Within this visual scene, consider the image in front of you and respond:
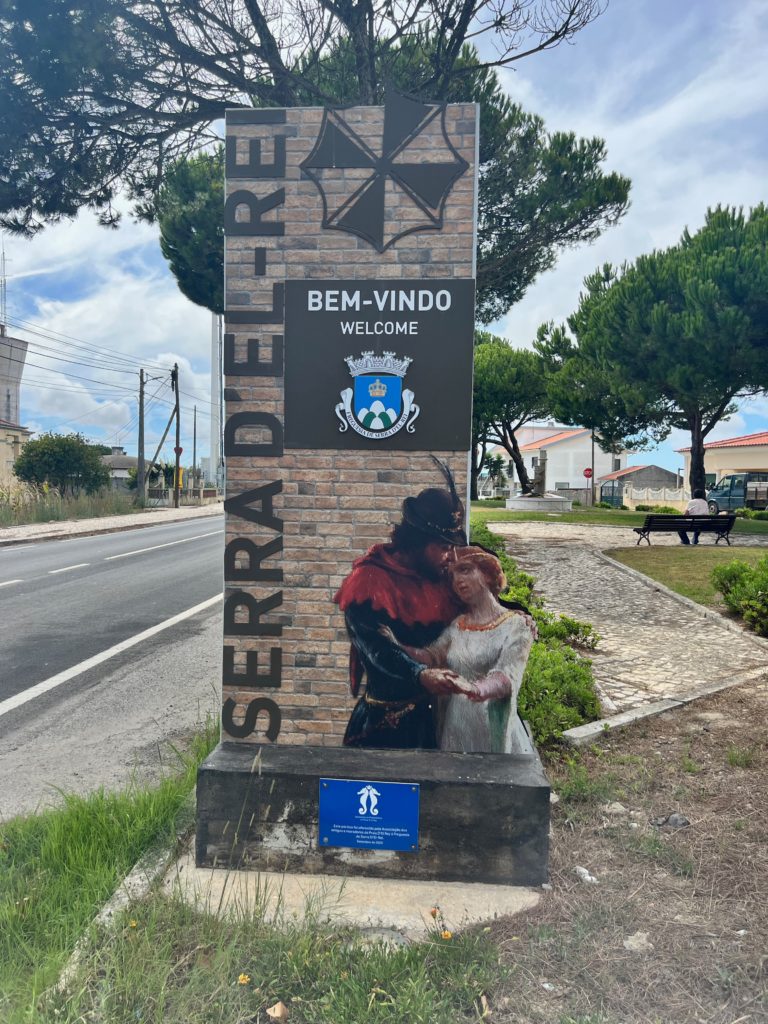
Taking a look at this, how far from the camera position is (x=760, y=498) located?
36.6 meters

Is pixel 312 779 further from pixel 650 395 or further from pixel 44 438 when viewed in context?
pixel 44 438

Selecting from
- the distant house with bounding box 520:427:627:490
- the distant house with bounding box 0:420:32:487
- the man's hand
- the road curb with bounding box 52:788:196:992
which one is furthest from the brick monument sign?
the distant house with bounding box 520:427:627:490

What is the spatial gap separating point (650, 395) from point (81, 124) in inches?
830

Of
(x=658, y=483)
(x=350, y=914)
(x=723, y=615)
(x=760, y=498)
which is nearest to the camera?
(x=350, y=914)

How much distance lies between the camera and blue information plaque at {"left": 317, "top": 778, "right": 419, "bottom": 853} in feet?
9.89

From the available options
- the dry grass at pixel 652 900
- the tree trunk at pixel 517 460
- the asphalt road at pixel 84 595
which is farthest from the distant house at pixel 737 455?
the dry grass at pixel 652 900

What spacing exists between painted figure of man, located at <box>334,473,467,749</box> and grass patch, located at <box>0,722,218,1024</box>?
1148mm

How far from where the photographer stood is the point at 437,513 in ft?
11.1

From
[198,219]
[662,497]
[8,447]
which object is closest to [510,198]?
[198,219]

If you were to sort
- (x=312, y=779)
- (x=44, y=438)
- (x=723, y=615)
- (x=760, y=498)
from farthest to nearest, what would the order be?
1. (x=760, y=498)
2. (x=44, y=438)
3. (x=723, y=615)
4. (x=312, y=779)

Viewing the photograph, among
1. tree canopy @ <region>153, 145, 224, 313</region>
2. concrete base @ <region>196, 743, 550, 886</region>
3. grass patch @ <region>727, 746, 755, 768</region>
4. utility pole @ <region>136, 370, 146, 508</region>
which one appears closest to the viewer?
concrete base @ <region>196, 743, 550, 886</region>

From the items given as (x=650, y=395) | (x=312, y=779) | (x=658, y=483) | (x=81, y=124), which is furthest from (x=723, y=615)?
(x=658, y=483)

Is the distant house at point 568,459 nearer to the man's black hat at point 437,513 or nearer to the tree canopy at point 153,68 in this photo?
the tree canopy at point 153,68

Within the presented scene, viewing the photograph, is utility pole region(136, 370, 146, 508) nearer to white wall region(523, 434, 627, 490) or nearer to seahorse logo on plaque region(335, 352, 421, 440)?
seahorse logo on plaque region(335, 352, 421, 440)
